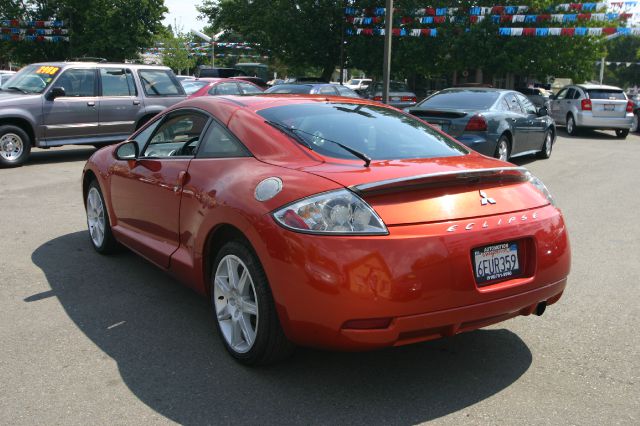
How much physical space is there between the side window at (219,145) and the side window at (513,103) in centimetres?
906

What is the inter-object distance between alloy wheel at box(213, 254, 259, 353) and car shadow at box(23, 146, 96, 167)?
9608mm

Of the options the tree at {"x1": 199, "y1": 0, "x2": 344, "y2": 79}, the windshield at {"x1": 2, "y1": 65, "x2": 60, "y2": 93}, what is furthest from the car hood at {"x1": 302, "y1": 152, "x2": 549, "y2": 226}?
the tree at {"x1": 199, "y1": 0, "x2": 344, "y2": 79}

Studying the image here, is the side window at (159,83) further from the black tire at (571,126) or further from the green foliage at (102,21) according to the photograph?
the green foliage at (102,21)

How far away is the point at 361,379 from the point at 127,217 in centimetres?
250

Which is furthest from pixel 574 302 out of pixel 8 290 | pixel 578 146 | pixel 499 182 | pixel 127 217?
pixel 578 146

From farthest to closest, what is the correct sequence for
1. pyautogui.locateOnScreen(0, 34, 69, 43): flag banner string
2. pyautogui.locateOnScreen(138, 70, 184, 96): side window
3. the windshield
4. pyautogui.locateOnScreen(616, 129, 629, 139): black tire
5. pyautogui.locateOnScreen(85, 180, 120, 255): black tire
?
1. pyautogui.locateOnScreen(0, 34, 69, 43): flag banner string
2. pyautogui.locateOnScreen(616, 129, 629, 139): black tire
3. pyautogui.locateOnScreen(138, 70, 184, 96): side window
4. the windshield
5. pyautogui.locateOnScreen(85, 180, 120, 255): black tire

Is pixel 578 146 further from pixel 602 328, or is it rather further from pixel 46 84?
pixel 602 328

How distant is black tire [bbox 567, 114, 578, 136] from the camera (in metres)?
20.8

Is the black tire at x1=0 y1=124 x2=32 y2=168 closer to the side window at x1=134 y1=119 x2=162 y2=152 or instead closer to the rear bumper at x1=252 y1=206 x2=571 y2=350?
the side window at x1=134 y1=119 x2=162 y2=152

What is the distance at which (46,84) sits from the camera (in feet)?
39.7

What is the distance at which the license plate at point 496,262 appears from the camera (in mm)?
3213

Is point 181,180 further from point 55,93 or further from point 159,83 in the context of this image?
A: point 159,83

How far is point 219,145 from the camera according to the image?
409 centimetres

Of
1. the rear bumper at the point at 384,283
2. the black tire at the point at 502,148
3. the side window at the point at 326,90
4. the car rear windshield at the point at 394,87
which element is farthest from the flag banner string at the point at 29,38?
the rear bumper at the point at 384,283
